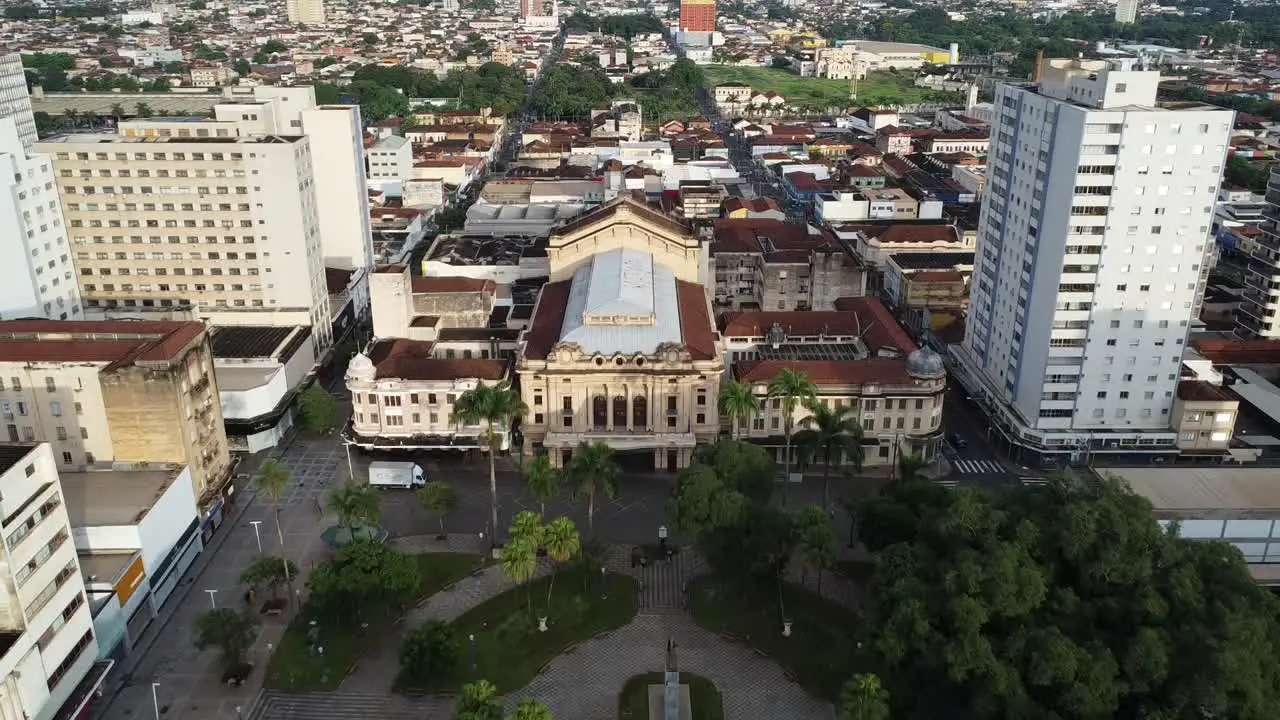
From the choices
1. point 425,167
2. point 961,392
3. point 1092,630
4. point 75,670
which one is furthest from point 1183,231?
point 425,167

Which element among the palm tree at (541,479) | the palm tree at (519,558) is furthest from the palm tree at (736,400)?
the palm tree at (519,558)

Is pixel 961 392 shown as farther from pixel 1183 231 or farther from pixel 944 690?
pixel 944 690

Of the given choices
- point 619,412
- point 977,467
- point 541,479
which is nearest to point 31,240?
point 619,412

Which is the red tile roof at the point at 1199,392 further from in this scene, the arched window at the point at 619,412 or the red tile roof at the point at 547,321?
the red tile roof at the point at 547,321

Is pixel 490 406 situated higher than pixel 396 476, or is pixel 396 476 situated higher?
pixel 490 406

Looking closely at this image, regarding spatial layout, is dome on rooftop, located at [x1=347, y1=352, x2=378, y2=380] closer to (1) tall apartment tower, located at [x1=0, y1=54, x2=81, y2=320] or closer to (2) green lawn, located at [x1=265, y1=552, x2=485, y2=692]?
(2) green lawn, located at [x1=265, y1=552, x2=485, y2=692]

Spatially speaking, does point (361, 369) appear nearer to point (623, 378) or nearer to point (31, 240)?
point (623, 378)
